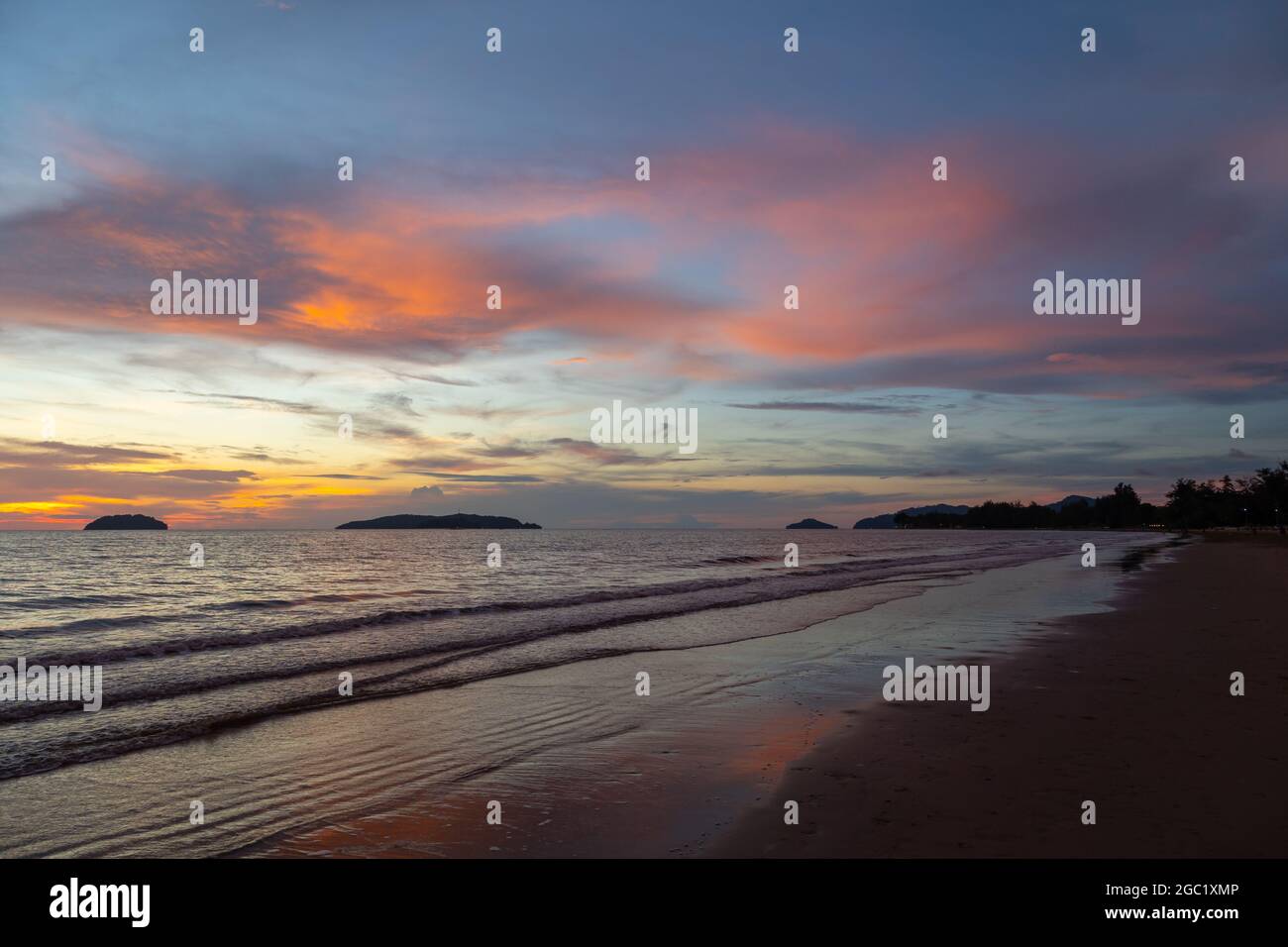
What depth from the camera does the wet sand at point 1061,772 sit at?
6824 millimetres

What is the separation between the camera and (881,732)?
11156mm

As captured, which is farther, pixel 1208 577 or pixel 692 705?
pixel 1208 577

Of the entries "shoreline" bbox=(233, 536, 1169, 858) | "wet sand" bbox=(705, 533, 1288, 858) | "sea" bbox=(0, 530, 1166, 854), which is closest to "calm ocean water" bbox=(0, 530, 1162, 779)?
"sea" bbox=(0, 530, 1166, 854)

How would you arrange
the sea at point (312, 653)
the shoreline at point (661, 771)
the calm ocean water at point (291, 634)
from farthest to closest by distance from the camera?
the calm ocean water at point (291, 634)
the sea at point (312, 653)
the shoreline at point (661, 771)

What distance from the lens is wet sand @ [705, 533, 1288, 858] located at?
682 cm

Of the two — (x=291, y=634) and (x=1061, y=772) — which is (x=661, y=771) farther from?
(x=291, y=634)

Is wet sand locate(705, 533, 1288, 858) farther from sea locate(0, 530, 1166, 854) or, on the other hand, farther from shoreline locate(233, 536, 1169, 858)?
sea locate(0, 530, 1166, 854)

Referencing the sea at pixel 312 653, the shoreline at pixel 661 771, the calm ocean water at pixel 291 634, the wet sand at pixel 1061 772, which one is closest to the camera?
the wet sand at pixel 1061 772

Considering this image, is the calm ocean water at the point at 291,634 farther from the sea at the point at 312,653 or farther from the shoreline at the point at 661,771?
the shoreline at the point at 661,771

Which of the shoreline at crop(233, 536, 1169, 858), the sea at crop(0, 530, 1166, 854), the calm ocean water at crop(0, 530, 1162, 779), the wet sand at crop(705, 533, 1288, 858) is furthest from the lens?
the calm ocean water at crop(0, 530, 1162, 779)

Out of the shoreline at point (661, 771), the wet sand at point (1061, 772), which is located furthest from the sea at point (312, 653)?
the wet sand at point (1061, 772)
